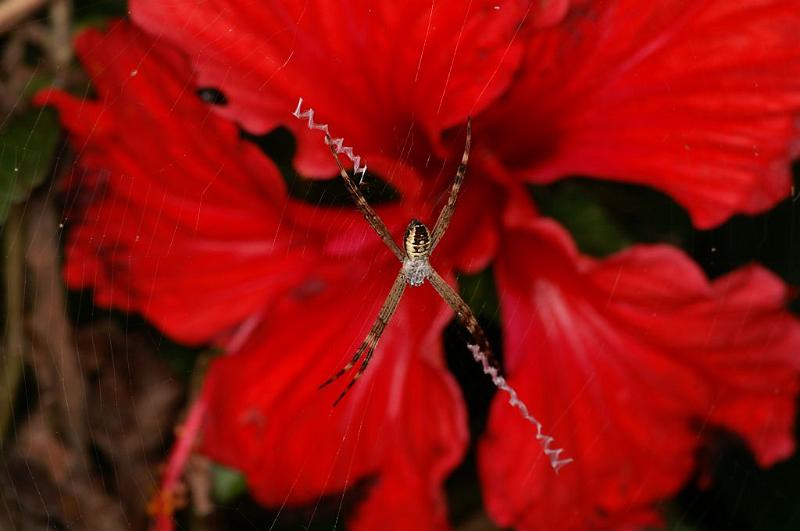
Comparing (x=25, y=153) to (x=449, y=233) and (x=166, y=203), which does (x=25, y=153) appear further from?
(x=449, y=233)

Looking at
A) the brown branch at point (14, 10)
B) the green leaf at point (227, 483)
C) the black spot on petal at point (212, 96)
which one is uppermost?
the brown branch at point (14, 10)

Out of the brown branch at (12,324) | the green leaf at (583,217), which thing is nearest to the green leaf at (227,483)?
the brown branch at (12,324)

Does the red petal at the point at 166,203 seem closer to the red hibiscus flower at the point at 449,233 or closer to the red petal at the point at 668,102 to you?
the red hibiscus flower at the point at 449,233

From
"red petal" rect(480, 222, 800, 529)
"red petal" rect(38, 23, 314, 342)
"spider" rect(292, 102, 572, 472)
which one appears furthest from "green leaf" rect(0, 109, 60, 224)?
"red petal" rect(480, 222, 800, 529)

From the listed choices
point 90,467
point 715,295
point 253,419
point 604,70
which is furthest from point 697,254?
point 90,467

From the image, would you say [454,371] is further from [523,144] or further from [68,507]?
[68,507]

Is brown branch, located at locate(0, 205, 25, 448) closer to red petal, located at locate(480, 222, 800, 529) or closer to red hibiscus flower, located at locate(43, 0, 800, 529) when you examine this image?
red hibiscus flower, located at locate(43, 0, 800, 529)

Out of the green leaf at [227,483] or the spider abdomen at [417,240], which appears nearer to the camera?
the spider abdomen at [417,240]
